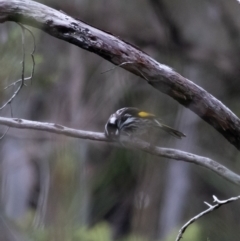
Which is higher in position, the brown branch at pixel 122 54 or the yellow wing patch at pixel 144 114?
the brown branch at pixel 122 54

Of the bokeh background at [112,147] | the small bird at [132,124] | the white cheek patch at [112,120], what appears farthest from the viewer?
the white cheek patch at [112,120]

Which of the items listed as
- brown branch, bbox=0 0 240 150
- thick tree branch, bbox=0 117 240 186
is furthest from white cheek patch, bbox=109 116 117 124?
brown branch, bbox=0 0 240 150

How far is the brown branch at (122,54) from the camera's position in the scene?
1.27 m

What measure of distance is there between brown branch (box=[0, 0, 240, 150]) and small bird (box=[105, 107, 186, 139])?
92 mm

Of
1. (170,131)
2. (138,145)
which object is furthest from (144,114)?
(138,145)

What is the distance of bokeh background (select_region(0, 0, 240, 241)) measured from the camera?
0.98 metres

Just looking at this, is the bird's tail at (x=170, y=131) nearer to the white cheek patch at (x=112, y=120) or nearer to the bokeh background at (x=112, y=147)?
the bokeh background at (x=112, y=147)

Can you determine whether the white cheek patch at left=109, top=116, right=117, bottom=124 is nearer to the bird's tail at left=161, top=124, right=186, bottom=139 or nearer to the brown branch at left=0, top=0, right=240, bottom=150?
the bird's tail at left=161, top=124, right=186, bottom=139

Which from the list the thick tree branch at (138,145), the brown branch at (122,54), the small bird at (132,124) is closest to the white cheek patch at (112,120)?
the small bird at (132,124)

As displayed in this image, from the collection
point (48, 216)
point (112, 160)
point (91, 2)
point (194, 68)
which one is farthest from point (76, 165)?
point (91, 2)

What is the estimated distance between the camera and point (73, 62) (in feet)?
12.5

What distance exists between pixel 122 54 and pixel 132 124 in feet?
1.01

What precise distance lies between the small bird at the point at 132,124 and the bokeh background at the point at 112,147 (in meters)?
0.03

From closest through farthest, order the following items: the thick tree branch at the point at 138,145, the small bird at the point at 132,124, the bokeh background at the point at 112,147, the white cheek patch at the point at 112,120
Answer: the bokeh background at the point at 112,147, the thick tree branch at the point at 138,145, the small bird at the point at 132,124, the white cheek patch at the point at 112,120
